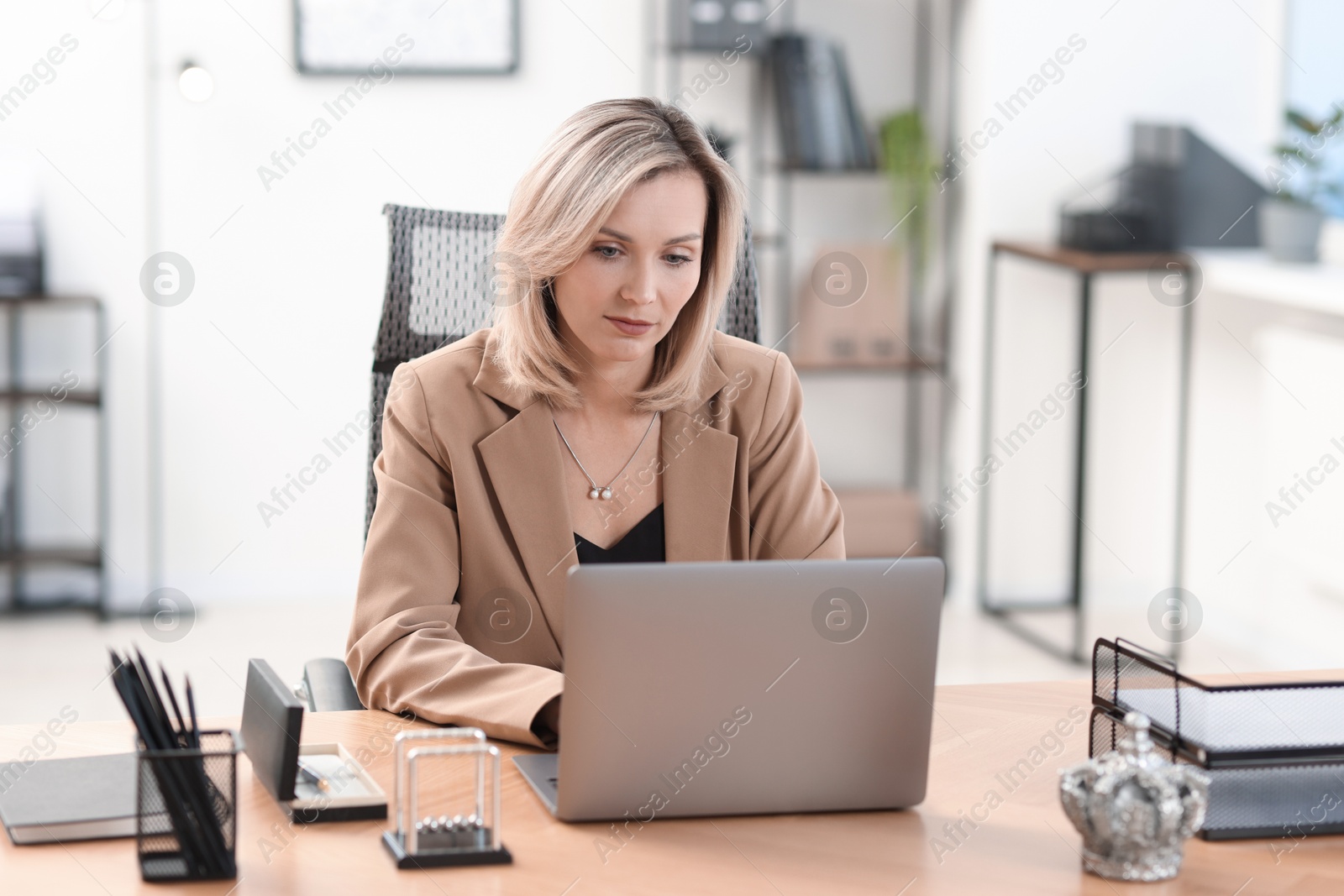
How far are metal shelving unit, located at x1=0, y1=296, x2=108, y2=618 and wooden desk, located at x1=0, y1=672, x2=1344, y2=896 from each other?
9.05ft

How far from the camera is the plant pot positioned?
11.4 ft

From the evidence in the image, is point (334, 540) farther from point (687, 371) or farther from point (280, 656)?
point (687, 371)

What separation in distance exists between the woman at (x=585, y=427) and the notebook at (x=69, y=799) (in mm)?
314

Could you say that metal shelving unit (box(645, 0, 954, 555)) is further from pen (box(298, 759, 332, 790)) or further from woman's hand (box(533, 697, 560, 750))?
pen (box(298, 759, 332, 790))

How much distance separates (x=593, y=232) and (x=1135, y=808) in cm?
85

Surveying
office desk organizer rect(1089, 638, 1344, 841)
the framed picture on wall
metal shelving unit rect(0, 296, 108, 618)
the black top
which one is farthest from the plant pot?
metal shelving unit rect(0, 296, 108, 618)

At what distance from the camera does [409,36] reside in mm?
3891

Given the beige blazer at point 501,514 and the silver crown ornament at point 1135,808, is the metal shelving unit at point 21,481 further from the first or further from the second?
the silver crown ornament at point 1135,808

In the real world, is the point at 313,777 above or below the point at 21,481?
above

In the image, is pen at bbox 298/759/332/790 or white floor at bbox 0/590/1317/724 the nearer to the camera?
pen at bbox 298/759/332/790

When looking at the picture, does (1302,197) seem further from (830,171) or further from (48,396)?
(48,396)

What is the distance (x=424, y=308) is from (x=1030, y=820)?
1023mm

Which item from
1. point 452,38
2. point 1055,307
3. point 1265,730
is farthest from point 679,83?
point 1265,730

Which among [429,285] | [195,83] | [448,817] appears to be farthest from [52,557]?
[448,817]
